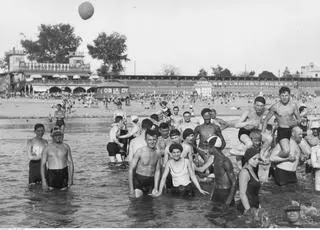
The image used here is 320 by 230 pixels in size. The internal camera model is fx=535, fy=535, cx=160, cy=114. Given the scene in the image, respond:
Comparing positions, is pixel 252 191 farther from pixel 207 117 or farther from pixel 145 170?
pixel 207 117

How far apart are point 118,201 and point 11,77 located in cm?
7923

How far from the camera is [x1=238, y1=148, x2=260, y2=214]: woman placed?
258 inches

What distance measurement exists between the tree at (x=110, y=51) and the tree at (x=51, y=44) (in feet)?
14.5

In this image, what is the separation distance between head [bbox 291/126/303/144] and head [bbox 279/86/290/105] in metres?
0.59

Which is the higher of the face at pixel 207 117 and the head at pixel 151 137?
the face at pixel 207 117

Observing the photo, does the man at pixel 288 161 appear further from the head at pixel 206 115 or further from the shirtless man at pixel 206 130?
the head at pixel 206 115

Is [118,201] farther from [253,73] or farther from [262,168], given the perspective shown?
[253,73]

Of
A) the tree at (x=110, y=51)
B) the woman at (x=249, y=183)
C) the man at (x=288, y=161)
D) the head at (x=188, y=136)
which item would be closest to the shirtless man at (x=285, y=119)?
the man at (x=288, y=161)

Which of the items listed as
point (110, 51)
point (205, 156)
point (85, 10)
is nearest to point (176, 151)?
point (205, 156)

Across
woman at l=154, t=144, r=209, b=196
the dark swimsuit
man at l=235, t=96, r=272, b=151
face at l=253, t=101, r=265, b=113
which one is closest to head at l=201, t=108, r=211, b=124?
man at l=235, t=96, r=272, b=151

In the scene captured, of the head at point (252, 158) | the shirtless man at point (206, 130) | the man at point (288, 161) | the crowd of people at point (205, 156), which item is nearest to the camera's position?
the head at point (252, 158)

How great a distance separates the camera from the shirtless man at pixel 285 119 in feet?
30.2

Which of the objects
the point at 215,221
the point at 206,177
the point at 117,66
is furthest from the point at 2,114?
the point at 117,66

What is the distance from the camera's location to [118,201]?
8.84m
